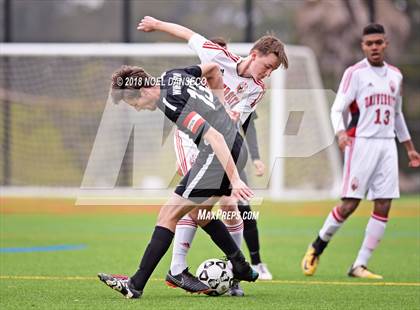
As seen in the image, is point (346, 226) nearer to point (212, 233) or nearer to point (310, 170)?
point (310, 170)

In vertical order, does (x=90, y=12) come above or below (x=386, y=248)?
above

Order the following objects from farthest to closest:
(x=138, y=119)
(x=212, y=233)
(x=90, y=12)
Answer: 1. (x=90, y=12)
2. (x=138, y=119)
3. (x=212, y=233)

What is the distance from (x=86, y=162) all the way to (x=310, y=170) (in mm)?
4824

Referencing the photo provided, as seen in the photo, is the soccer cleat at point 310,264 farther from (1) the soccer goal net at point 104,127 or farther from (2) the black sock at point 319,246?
(1) the soccer goal net at point 104,127

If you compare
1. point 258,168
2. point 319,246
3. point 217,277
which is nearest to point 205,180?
point 217,277

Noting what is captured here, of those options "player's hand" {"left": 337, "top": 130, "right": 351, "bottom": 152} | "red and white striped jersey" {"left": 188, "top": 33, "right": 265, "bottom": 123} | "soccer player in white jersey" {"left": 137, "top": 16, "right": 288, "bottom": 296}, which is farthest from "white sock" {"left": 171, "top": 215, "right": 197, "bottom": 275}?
"player's hand" {"left": 337, "top": 130, "right": 351, "bottom": 152}

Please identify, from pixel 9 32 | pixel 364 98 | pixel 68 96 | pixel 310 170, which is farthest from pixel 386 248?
pixel 9 32

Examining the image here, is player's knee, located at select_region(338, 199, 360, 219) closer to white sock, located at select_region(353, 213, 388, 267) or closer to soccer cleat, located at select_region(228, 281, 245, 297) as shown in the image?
white sock, located at select_region(353, 213, 388, 267)

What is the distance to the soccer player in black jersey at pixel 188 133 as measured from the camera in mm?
7090

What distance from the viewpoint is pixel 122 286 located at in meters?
7.32

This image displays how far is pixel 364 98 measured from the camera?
385 inches

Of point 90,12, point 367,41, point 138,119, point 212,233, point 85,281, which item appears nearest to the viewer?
point 212,233

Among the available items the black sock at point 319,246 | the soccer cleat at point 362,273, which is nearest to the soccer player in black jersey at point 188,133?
the soccer cleat at point 362,273

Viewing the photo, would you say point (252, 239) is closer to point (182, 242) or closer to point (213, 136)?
point (182, 242)
